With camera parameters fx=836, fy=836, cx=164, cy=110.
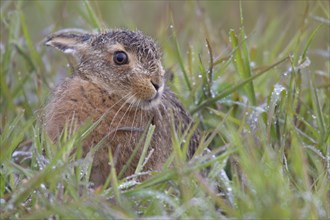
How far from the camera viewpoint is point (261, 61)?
570 cm

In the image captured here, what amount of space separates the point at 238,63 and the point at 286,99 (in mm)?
419

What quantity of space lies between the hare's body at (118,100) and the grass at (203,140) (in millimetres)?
122

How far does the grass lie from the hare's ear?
30cm

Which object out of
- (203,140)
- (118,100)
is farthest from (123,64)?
(203,140)

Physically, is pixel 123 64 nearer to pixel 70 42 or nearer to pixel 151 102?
pixel 151 102

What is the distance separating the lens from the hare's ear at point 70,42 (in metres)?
4.61

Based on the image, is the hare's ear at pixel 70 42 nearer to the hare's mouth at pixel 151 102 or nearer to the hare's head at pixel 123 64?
the hare's head at pixel 123 64

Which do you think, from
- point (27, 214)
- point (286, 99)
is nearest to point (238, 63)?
point (286, 99)

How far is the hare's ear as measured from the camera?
4609 mm

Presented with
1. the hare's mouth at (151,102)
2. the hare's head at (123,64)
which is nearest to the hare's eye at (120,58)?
the hare's head at (123,64)

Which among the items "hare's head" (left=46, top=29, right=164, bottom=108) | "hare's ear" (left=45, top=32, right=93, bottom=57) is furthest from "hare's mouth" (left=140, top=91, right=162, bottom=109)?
"hare's ear" (left=45, top=32, right=93, bottom=57)

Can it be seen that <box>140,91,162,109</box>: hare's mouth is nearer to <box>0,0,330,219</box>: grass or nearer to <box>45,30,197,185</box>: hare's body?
<box>45,30,197,185</box>: hare's body

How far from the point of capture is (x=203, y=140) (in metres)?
3.61

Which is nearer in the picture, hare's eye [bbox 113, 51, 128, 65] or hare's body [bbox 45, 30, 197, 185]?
hare's body [bbox 45, 30, 197, 185]
